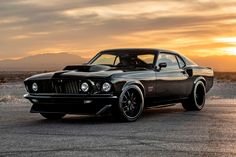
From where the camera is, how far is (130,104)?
36.5ft

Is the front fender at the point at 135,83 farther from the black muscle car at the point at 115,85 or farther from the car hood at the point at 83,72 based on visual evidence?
the car hood at the point at 83,72

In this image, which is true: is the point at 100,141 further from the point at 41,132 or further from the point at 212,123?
the point at 212,123

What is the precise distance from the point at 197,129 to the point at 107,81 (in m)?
1.96

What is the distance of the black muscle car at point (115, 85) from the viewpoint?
34.9 ft

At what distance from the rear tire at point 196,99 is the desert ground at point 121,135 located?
55 cm

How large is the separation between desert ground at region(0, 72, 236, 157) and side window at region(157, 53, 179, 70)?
43.7 inches

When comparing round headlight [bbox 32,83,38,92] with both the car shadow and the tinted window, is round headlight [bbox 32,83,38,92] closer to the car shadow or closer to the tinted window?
the car shadow

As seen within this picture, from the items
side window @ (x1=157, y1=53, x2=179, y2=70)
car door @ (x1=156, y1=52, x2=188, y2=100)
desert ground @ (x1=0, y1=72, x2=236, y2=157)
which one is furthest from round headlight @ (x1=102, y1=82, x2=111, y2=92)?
side window @ (x1=157, y1=53, x2=179, y2=70)

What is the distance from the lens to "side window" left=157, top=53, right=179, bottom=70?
40.8ft

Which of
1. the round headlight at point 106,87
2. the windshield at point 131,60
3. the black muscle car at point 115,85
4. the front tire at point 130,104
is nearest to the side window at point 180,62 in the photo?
the black muscle car at point 115,85

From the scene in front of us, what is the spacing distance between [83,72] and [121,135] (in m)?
2.39

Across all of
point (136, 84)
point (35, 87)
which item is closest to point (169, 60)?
point (136, 84)

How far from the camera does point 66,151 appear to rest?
24.3 ft

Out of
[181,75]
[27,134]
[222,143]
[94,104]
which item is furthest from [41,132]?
[181,75]
